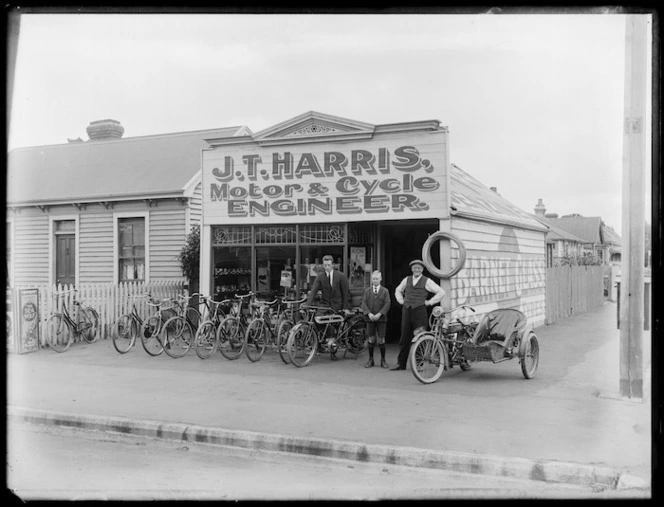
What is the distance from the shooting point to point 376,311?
11836mm

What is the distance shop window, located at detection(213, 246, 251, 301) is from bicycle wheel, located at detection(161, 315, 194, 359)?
1887 millimetres

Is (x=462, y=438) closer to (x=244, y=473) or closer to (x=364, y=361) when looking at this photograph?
(x=244, y=473)

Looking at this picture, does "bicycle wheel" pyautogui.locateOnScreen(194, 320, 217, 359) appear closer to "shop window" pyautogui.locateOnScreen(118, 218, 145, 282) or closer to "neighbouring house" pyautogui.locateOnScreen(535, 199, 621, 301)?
"shop window" pyautogui.locateOnScreen(118, 218, 145, 282)

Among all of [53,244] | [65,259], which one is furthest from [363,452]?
[53,244]

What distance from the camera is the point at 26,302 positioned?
45.1 ft

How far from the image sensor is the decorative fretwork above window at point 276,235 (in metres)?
14.4

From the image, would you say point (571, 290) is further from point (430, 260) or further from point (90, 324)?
point (90, 324)

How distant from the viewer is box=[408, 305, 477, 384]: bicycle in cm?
1024

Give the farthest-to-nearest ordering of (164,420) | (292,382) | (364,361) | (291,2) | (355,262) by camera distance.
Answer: (355,262)
(364,361)
(292,382)
(164,420)
(291,2)

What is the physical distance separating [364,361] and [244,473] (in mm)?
6369

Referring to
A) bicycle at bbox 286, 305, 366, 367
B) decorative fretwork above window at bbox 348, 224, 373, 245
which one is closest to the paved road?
bicycle at bbox 286, 305, 366, 367

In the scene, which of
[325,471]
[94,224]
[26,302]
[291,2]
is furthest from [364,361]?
[94,224]

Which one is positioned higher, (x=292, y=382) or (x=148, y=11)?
(x=148, y=11)

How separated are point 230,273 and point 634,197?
893 centimetres
